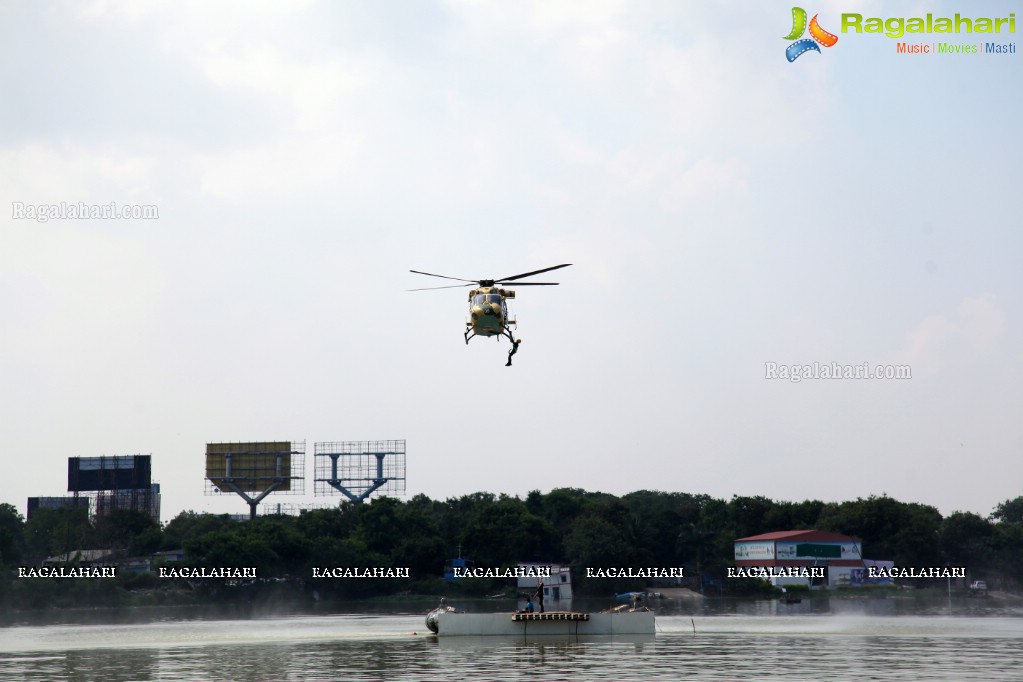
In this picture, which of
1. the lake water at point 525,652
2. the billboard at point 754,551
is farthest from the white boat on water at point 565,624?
the billboard at point 754,551

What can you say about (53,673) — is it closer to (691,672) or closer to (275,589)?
(691,672)

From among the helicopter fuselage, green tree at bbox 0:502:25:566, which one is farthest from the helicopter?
green tree at bbox 0:502:25:566

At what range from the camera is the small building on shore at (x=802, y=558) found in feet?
571

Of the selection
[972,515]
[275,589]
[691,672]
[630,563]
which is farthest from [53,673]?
[972,515]

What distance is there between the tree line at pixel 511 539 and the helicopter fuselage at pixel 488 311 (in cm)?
9184

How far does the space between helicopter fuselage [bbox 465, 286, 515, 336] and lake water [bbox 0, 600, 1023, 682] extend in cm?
1822

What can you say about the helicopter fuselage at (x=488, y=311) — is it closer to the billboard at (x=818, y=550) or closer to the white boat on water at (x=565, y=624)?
A: the white boat on water at (x=565, y=624)

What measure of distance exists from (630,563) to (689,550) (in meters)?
14.7

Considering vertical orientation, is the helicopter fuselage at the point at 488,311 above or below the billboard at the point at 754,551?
above

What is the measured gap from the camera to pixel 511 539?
17200 cm

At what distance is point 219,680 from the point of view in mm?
53094

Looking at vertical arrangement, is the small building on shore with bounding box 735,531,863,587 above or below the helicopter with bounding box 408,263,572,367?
below

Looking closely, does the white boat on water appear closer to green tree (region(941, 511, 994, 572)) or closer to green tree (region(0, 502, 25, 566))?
green tree (region(0, 502, 25, 566))

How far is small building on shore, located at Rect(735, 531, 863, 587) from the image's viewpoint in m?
174
